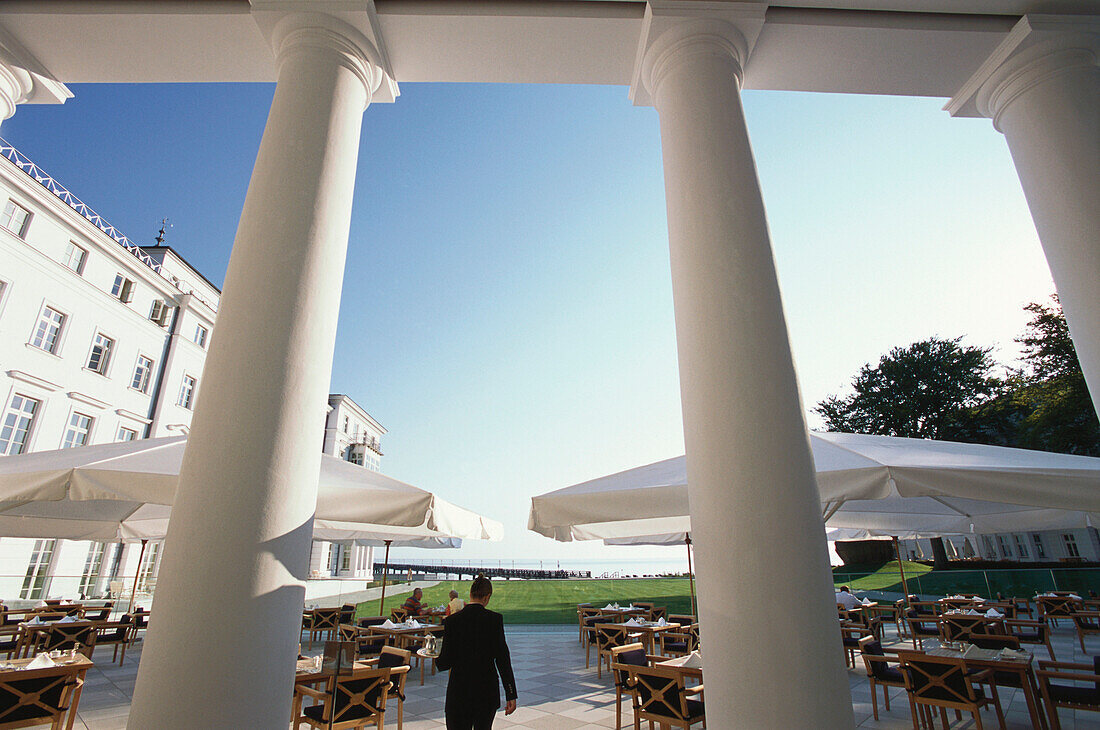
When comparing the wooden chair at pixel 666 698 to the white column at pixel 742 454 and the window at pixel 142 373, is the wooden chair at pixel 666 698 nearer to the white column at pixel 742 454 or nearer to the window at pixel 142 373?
the white column at pixel 742 454

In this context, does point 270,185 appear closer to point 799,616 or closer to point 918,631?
point 799,616

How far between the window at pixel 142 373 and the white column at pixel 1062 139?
108 feet

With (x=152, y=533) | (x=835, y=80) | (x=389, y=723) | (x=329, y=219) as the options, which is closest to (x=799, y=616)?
(x=329, y=219)

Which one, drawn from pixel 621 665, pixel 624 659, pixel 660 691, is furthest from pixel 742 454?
pixel 624 659

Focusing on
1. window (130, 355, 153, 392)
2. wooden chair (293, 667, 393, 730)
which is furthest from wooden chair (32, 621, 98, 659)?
window (130, 355, 153, 392)

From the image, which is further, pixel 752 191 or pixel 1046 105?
pixel 1046 105

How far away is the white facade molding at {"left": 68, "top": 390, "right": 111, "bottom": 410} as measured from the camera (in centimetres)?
2267

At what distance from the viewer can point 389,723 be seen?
A: 23.6ft

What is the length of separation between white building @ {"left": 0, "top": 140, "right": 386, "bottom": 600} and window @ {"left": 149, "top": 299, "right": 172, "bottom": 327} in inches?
2.1

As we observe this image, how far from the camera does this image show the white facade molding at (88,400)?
22669 mm

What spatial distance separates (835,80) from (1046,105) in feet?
6.09

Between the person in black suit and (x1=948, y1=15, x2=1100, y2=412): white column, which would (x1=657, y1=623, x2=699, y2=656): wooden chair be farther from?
(x1=948, y1=15, x2=1100, y2=412): white column

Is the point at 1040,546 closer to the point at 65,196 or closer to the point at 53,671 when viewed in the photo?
the point at 53,671

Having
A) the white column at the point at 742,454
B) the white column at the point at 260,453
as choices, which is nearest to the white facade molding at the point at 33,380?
the white column at the point at 260,453
